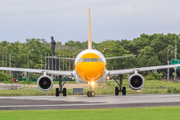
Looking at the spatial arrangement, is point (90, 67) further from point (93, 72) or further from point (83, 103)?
point (83, 103)

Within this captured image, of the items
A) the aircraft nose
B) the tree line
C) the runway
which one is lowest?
the runway

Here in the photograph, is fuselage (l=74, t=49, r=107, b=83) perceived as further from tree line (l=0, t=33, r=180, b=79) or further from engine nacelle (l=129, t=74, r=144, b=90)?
tree line (l=0, t=33, r=180, b=79)

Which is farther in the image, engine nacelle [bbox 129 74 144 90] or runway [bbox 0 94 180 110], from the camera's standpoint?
engine nacelle [bbox 129 74 144 90]

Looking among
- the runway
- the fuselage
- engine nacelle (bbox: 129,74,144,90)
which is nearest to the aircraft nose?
the fuselage

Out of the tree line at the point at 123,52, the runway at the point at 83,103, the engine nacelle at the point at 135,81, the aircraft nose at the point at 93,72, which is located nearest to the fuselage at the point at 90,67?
the aircraft nose at the point at 93,72

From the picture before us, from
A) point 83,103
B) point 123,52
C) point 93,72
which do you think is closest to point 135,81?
point 93,72

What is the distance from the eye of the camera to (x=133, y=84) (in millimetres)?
34062

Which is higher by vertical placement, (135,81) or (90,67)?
(90,67)

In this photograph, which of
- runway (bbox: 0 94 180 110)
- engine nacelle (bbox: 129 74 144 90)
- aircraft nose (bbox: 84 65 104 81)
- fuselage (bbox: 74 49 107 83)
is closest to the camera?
runway (bbox: 0 94 180 110)

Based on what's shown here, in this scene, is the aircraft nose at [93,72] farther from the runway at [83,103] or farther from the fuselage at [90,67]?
the runway at [83,103]

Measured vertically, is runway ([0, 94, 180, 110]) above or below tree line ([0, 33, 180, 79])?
below

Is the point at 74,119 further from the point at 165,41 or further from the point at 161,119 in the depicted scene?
the point at 165,41

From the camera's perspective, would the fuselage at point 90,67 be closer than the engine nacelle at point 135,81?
Yes

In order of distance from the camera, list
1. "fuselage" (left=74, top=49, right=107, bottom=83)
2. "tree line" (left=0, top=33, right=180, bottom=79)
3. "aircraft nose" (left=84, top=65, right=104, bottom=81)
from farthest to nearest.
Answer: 1. "tree line" (left=0, top=33, right=180, bottom=79)
2. "fuselage" (left=74, top=49, right=107, bottom=83)
3. "aircraft nose" (left=84, top=65, right=104, bottom=81)
